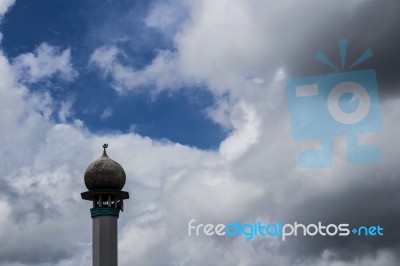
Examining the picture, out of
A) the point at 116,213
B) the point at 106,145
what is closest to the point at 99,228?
the point at 116,213

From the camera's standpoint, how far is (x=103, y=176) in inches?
1476

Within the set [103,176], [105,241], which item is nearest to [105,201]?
[103,176]

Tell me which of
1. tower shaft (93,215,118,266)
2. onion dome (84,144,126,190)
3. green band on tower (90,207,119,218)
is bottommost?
Answer: tower shaft (93,215,118,266)

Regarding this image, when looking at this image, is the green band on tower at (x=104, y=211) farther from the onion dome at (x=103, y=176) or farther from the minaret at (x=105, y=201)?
the onion dome at (x=103, y=176)

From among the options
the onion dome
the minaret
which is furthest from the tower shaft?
the onion dome

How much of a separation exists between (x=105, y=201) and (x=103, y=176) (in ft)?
4.83

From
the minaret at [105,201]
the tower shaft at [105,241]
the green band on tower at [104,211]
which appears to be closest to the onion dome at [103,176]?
the minaret at [105,201]

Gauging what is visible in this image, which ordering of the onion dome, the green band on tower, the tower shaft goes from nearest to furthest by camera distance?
the tower shaft, the green band on tower, the onion dome

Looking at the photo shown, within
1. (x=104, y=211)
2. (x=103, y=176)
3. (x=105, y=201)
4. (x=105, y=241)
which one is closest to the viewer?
(x=105, y=241)

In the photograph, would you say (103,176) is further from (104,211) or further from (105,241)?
(105,241)

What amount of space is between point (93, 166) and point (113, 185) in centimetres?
158

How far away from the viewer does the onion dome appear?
3747cm

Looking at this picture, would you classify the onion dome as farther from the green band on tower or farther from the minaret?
the green band on tower

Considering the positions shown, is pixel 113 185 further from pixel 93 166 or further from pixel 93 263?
pixel 93 263
